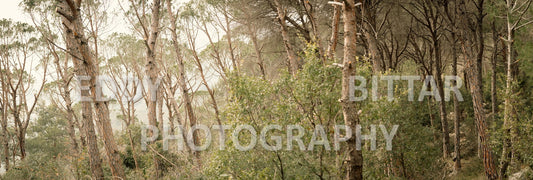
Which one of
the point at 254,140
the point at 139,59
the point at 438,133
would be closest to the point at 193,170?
the point at 254,140

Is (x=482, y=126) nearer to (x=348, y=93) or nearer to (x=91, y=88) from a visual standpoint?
(x=348, y=93)

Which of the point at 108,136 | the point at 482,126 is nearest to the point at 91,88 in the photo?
the point at 108,136

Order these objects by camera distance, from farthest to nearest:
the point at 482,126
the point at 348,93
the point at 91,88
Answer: the point at 482,126 < the point at 91,88 < the point at 348,93

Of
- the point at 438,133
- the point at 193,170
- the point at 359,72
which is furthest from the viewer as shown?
the point at 438,133

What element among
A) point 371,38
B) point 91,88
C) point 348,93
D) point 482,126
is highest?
point 371,38

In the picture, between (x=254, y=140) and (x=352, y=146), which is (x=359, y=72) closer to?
(x=352, y=146)

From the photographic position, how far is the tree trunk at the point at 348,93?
17.3 ft

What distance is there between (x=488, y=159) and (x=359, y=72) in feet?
12.2

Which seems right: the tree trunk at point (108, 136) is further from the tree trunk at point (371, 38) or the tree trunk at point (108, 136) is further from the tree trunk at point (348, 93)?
the tree trunk at point (371, 38)

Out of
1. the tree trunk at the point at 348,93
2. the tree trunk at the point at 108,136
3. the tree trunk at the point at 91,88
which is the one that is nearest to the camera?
the tree trunk at the point at 348,93

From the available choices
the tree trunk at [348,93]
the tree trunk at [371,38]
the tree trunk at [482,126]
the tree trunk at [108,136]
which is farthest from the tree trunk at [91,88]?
the tree trunk at [482,126]

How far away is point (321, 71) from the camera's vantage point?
18.9 feet

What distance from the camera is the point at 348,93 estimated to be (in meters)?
5.25

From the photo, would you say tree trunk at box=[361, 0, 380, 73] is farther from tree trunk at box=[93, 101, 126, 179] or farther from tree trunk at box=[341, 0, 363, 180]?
tree trunk at box=[93, 101, 126, 179]
